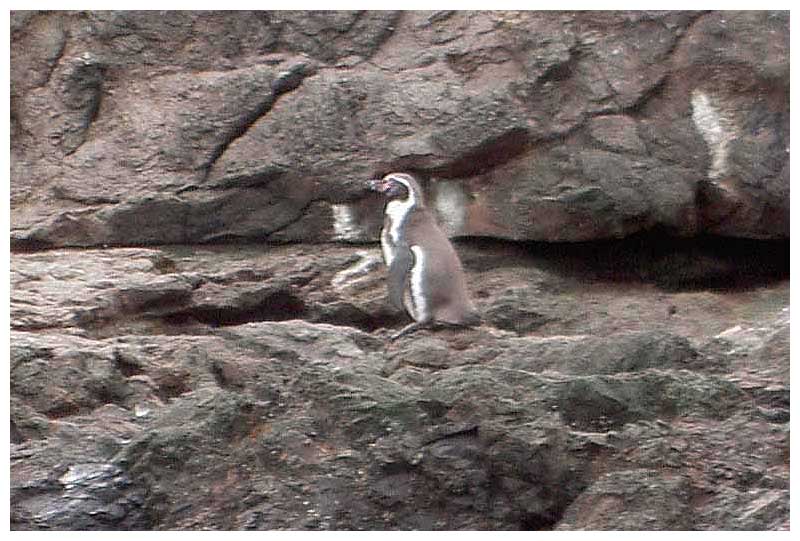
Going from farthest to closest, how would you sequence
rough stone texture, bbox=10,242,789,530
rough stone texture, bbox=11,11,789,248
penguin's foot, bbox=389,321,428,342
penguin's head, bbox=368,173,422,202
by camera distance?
rough stone texture, bbox=11,11,789,248 → penguin's head, bbox=368,173,422,202 → penguin's foot, bbox=389,321,428,342 → rough stone texture, bbox=10,242,789,530

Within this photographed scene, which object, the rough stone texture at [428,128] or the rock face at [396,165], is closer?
the rock face at [396,165]

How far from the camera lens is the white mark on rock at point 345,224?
6.20 metres

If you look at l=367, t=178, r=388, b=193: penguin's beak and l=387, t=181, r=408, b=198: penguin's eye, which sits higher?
l=367, t=178, r=388, b=193: penguin's beak

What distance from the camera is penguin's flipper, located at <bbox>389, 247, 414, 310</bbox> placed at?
18.1ft

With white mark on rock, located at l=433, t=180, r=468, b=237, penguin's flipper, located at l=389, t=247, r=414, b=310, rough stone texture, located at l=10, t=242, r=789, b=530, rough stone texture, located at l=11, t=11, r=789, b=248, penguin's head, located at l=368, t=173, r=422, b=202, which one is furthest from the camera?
white mark on rock, located at l=433, t=180, r=468, b=237

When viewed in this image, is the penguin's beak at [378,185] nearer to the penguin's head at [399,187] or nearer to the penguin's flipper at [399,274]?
the penguin's head at [399,187]

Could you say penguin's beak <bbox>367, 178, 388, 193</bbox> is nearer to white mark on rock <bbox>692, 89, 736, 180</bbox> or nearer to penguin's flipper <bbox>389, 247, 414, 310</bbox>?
penguin's flipper <bbox>389, 247, 414, 310</bbox>

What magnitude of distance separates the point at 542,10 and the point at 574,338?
169 centimetres

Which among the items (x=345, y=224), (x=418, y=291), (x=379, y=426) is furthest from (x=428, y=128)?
(x=379, y=426)

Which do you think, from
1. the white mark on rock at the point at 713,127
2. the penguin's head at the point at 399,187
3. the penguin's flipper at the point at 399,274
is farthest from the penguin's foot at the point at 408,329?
the white mark on rock at the point at 713,127

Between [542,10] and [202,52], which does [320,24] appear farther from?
[542,10]

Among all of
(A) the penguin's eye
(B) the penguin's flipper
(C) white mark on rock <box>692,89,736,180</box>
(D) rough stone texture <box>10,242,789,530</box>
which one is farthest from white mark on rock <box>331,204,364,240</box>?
(C) white mark on rock <box>692,89,736,180</box>

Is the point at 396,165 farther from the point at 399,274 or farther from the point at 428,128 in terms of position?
the point at 399,274

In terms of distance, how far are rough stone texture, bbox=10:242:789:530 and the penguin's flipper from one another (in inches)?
8.6
